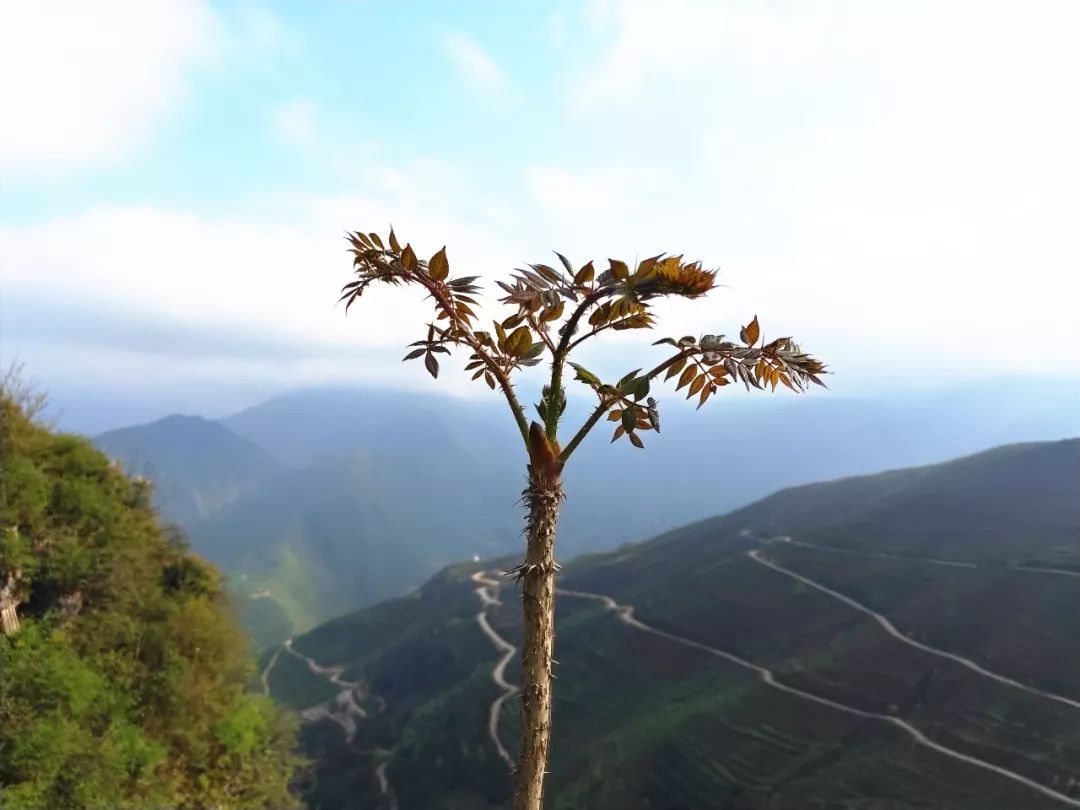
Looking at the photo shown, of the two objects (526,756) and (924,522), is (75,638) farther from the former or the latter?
(924,522)

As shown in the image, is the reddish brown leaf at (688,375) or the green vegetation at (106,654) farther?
the green vegetation at (106,654)

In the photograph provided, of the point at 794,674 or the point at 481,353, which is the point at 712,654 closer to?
the point at 794,674

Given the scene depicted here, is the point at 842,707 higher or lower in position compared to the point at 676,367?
lower

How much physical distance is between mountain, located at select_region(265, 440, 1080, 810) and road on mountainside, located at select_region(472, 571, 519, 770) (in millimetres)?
704

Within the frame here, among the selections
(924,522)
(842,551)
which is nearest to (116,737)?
(842,551)

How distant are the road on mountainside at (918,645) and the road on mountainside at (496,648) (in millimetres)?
36006

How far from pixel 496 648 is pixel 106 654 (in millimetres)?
72629

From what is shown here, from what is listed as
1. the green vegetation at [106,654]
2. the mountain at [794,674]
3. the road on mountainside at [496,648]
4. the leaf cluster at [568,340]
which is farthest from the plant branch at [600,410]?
the mountain at [794,674]

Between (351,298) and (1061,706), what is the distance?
57720mm

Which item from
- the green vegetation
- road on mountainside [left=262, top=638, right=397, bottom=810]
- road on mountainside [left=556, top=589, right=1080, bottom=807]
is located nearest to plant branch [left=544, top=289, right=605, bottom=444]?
the green vegetation

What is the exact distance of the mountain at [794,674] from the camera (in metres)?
42.6

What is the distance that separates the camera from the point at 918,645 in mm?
55844

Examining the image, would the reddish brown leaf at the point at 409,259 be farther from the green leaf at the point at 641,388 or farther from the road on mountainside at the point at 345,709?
the road on mountainside at the point at 345,709

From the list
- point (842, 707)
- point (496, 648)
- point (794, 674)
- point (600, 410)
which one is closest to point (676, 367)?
point (600, 410)
